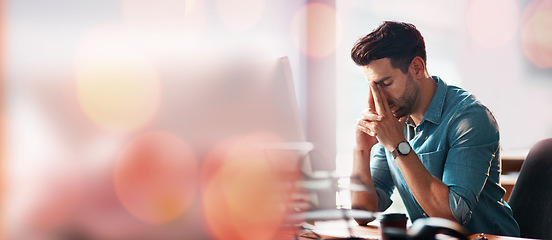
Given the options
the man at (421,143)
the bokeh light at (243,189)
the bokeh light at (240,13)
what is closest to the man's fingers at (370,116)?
the man at (421,143)

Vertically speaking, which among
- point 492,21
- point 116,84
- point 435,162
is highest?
point 492,21

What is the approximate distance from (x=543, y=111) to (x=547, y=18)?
982 millimetres

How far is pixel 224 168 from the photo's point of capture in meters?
0.48

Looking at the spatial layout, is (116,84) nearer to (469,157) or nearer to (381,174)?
(469,157)

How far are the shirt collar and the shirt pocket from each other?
10 centimetres

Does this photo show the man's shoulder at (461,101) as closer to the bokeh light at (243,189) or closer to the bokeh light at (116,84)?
the bokeh light at (243,189)

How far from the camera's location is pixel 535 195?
1335 mm

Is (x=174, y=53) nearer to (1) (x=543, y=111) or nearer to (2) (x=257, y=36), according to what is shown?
(2) (x=257, y=36)

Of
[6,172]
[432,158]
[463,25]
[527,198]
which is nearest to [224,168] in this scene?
[6,172]

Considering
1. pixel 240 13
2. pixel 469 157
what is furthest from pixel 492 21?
pixel 469 157

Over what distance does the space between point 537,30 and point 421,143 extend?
4.22 meters

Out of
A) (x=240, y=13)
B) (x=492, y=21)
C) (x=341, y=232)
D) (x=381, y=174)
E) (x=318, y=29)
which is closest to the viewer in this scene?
Result: (x=341, y=232)

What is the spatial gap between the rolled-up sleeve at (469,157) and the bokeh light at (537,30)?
4017 millimetres

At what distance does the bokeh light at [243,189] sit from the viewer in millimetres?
462
